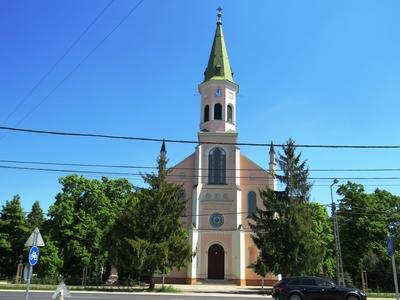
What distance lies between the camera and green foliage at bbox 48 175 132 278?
145ft

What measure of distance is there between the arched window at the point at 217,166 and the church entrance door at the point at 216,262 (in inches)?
272

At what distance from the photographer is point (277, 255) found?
35438mm

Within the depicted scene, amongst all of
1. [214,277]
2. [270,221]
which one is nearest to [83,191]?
[214,277]

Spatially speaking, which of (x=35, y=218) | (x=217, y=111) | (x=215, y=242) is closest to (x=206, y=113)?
(x=217, y=111)

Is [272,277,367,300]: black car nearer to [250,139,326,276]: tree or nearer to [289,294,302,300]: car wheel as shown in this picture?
[289,294,302,300]: car wheel

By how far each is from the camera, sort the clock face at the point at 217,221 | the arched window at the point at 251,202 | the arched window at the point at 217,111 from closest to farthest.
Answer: the clock face at the point at 217,221, the arched window at the point at 251,202, the arched window at the point at 217,111

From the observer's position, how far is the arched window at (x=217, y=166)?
159 ft

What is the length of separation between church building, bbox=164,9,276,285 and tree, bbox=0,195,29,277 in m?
18.2

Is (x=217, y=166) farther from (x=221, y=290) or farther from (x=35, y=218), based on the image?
(x=35, y=218)

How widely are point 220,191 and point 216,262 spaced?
23.6 feet

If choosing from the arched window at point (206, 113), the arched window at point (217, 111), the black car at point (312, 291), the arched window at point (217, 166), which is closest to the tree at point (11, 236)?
the arched window at point (217, 166)

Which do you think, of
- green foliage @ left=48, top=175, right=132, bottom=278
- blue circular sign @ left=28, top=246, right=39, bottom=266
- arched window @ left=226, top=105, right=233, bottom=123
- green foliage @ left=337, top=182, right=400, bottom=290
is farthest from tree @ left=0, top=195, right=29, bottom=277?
blue circular sign @ left=28, top=246, right=39, bottom=266

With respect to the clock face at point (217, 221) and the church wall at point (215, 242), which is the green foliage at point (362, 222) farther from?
the clock face at point (217, 221)

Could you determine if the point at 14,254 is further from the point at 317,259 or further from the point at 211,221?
the point at 317,259
